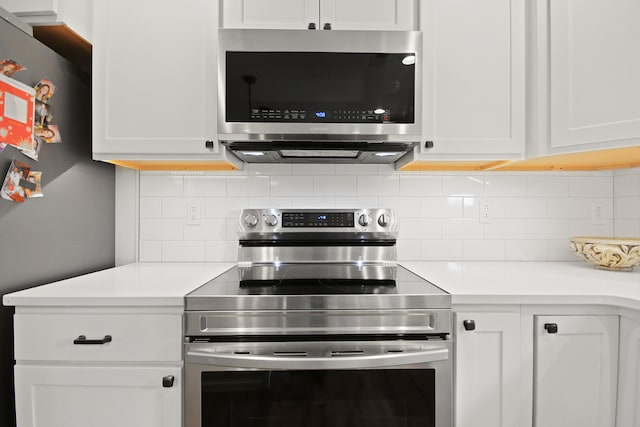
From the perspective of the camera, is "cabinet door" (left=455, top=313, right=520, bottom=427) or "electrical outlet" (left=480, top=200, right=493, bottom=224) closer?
"cabinet door" (left=455, top=313, right=520, bottom=427)

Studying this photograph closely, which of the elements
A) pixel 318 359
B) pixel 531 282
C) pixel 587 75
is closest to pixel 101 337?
pixel 318 359

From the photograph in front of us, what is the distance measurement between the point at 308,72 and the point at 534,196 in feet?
4.28

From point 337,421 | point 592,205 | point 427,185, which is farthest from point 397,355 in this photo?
point 592,205

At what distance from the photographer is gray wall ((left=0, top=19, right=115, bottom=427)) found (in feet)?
3.85

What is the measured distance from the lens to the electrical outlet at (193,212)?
71.5 inches

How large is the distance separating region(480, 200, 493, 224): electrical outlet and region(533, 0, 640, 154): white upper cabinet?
0.42 metres

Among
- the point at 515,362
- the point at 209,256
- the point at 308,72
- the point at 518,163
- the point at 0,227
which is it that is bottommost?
the point at 515,362

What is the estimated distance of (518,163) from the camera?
1.66 metres

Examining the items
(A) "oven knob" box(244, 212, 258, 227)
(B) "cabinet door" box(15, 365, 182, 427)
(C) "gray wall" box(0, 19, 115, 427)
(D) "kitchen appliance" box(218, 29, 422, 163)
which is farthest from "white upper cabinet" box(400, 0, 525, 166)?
(C) "gray wall" box(0, 19, 115, 427)

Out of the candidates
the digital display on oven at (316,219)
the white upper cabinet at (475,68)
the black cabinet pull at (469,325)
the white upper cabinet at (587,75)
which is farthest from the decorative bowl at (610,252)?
the digital display on oven at (316,219)

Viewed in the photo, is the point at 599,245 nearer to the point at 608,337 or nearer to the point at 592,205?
the point at 592,205

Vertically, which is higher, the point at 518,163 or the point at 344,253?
the point at 518,163

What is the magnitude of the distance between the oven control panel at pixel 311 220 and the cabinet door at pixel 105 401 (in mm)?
780

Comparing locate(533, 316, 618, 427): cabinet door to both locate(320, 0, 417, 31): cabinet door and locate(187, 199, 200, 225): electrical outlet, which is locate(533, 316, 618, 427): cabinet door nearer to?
locate(320, 0, 417, 31): cabinet door
